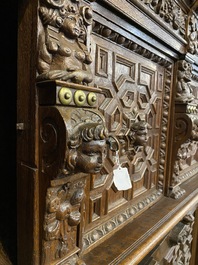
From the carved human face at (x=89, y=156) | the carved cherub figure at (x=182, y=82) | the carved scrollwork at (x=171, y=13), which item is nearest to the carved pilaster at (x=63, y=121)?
the carved human face at (x=89, y=156)

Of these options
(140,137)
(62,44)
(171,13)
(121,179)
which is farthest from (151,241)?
(171,13)

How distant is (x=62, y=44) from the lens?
1.30 ft

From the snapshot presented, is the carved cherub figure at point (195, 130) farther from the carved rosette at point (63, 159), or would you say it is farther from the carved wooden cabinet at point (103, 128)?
the carved rosette at point (63, 159)

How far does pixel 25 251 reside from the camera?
44 centimetres

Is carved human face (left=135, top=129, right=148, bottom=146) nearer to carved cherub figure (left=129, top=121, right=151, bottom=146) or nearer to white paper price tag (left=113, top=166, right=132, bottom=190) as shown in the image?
carved cherub figure (left=129, top=121, right=151, bottom=146)

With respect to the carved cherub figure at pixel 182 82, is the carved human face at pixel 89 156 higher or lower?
lower

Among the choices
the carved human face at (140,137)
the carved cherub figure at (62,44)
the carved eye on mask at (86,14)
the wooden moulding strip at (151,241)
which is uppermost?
the carved eye on mask at (86,14)

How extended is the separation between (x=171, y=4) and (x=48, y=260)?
35.5 inches

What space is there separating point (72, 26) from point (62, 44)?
4 centimetres

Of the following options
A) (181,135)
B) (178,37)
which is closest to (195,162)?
(181,135)

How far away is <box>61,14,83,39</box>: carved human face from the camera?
40 cm

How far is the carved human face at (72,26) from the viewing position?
402 mm

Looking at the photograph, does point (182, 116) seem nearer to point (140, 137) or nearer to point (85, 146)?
point (140, 137)

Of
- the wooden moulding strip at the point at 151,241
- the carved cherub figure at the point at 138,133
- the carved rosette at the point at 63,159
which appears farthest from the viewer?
the carved cherub figure at the point at 138,133
